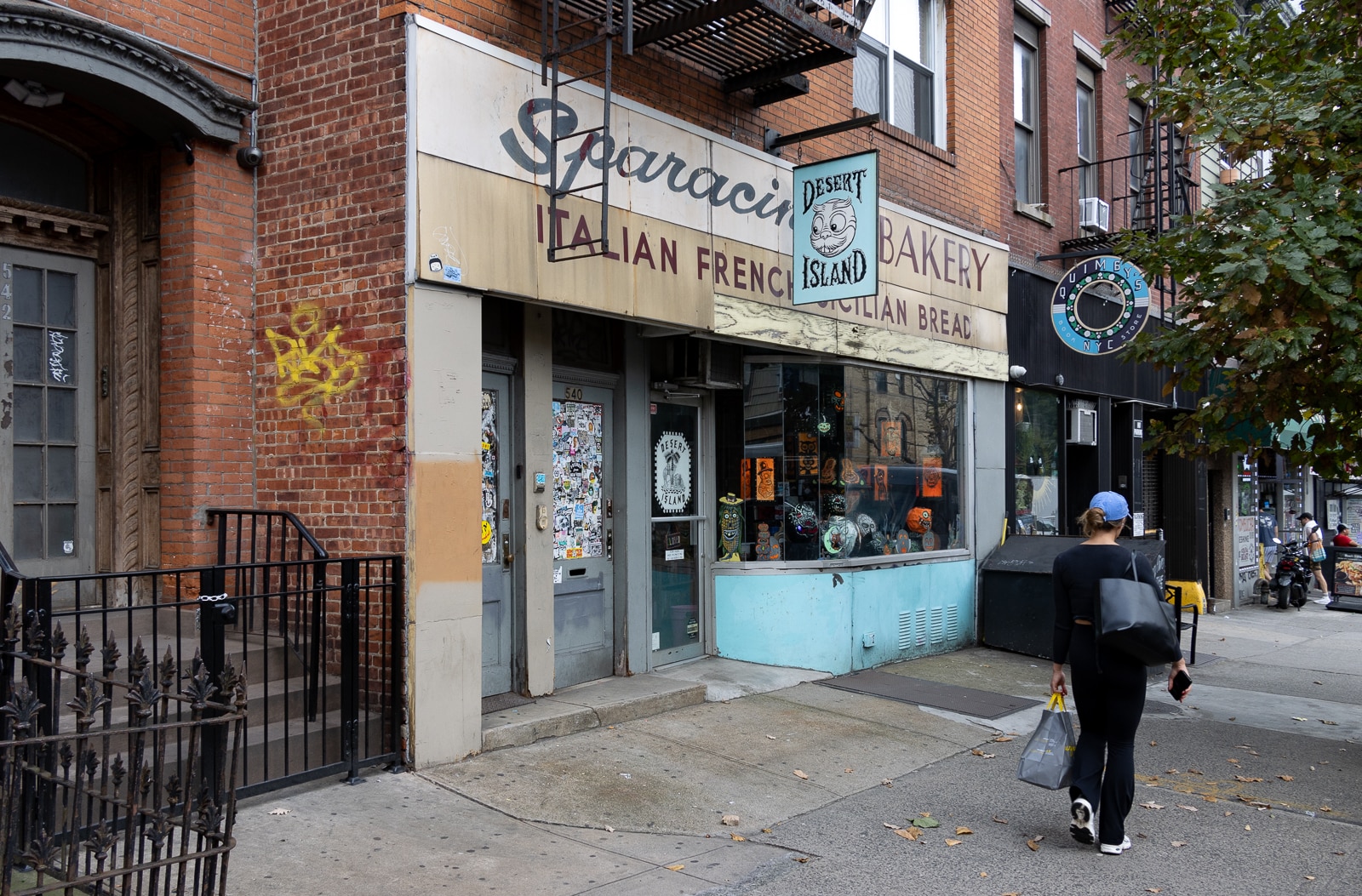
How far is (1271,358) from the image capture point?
655cm

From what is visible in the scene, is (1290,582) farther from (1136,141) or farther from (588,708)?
(588,708)

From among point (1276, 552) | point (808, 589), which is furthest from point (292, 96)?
point (1276, 552)

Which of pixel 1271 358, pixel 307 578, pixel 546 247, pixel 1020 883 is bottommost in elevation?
pixel 1020 883

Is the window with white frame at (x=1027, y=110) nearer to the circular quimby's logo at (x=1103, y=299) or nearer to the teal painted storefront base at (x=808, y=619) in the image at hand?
the circular quimby's logo at (x=1103, y=299)

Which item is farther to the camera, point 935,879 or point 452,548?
point 452,548

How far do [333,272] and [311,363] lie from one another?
1.99 feet

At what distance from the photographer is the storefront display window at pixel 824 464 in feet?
32.3

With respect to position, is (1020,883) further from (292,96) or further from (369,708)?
(292,96)

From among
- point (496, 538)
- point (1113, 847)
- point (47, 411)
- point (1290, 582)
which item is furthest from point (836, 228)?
point (1290, 582)

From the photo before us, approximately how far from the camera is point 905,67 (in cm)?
1166

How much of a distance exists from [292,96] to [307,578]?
10.3 ft

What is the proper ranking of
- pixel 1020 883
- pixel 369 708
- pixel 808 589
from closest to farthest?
pixel 1020 883 < pixel 369 708 < pixel 808 589

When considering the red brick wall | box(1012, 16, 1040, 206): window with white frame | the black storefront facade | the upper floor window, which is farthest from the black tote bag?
the upper floor window

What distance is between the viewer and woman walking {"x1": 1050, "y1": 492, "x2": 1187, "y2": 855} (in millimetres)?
5367
